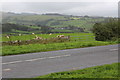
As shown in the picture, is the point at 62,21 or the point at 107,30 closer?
the point at 107,30

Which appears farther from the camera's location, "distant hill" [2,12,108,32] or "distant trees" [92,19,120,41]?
"distant hill" [2,12,108,32]

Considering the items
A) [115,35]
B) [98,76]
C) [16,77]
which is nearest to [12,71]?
[16,77]

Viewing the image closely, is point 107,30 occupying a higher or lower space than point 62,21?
lower

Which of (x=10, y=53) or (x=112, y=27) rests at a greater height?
(x=112, y=27)

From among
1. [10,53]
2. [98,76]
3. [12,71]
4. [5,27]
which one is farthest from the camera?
[5,27]

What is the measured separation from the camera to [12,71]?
8664 mm

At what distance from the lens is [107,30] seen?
32.6m

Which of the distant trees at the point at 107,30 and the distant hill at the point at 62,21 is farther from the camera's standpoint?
the distant hill at the point at 62,21

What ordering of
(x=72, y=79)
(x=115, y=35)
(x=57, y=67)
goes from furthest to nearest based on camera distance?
1. (x=115, y=35)
2. (x=57, y=67)
3. (x=72, y=79)

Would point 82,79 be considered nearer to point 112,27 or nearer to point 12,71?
point 12,71

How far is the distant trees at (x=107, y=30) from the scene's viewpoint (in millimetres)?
32812

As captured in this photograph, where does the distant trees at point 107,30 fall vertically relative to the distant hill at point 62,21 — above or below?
below

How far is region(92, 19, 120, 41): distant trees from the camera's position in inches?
1292

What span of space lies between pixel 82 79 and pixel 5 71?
3.53 meters
